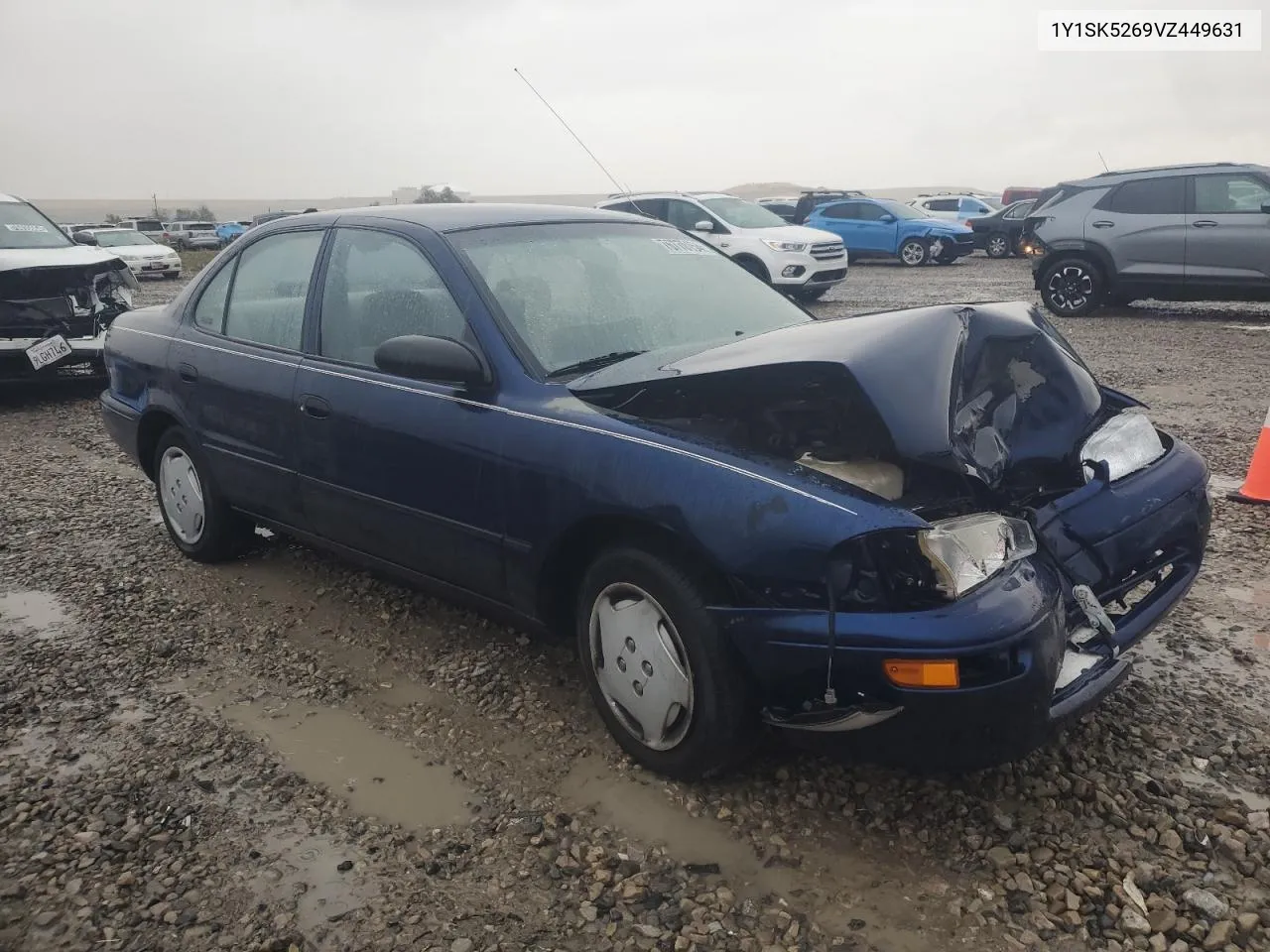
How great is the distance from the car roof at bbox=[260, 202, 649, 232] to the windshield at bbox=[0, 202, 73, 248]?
658 cm

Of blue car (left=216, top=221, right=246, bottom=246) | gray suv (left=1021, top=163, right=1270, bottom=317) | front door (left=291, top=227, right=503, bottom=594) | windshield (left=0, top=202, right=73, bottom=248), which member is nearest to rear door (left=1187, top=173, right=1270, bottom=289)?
gray suv (left=1021, top=163, right=1270, bottom=317)

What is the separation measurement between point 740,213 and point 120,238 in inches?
712

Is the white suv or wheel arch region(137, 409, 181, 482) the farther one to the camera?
the white suv

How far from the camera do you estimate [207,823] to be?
2.69m

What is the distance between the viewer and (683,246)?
4004mm

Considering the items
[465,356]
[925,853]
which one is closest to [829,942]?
[925,853]

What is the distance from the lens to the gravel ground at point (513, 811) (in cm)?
226

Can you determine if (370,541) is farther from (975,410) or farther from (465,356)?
(975,410)

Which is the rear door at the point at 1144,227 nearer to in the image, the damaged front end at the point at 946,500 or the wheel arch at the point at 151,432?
the damaged front end at the point at 946,500

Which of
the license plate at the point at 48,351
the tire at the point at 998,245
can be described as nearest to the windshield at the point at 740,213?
the license plate at the point at 48,351

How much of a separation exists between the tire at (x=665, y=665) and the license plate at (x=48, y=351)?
23.8ft

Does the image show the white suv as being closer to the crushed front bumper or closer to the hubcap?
the hubcap

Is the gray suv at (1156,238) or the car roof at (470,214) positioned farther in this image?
the gray suv at (1156,238)

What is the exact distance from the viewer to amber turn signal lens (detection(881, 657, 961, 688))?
224 centimetres
